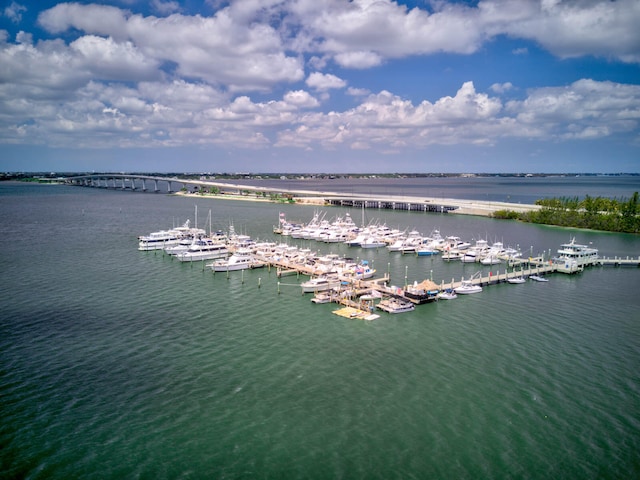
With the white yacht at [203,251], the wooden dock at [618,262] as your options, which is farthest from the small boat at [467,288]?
the white yacht at [203,251]

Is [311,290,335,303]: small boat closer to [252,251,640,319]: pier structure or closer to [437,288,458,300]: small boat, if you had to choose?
[252,251,640,319]: pier structure

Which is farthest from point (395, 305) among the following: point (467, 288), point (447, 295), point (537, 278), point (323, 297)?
point (537, 278)

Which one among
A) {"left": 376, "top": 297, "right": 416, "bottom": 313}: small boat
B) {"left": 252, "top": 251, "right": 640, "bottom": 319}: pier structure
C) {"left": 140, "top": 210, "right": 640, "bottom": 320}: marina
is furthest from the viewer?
{"left": 140, "top": 210, "right": 640, "bottom": 320}: marina

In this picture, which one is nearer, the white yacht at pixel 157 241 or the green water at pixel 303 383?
the green water at pixel 303 383

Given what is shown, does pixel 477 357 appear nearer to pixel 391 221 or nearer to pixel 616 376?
pixel 616 376

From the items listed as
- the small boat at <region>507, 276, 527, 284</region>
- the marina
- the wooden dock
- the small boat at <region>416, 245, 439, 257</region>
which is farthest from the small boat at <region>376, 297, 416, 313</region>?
the wooden dock

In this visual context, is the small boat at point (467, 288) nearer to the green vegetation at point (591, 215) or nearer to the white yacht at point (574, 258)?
the white yacht at point (574, 258)

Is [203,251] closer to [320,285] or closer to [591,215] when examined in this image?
[320,285]
